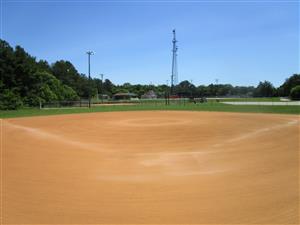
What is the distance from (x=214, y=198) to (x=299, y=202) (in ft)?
5.20

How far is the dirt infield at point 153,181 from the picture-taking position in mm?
5441

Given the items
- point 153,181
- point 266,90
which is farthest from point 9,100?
point 266,90

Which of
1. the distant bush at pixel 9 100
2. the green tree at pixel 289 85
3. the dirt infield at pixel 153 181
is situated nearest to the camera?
the dirt infield at pixel 153 181

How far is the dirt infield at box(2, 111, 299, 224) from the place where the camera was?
5441 mm

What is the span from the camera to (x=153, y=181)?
24.7 ft

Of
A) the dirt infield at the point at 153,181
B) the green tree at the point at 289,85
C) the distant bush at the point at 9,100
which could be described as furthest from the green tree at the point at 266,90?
the dirt infield at the point at 153,181

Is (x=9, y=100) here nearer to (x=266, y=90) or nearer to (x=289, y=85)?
(x=289, y=85)

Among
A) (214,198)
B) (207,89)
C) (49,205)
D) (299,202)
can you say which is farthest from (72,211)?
(207,89)

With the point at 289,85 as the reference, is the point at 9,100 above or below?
below

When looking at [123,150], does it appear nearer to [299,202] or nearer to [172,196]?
[172,196]

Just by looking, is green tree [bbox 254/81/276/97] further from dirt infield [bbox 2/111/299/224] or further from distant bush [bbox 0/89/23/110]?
dirt infield [bbox 2/111/299/224]

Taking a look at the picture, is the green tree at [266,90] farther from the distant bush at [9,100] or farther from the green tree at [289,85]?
the distant bush at [9,100]

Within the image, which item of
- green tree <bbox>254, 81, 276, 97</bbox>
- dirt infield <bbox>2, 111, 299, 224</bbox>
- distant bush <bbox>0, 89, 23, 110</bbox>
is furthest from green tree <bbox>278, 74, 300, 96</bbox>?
dirt infield <bbox>2, 111, 299, 224</bbox>

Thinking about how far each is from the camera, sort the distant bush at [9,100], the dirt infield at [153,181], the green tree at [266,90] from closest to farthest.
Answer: the dirt infield at [153,181] → the distant bush at [9,100] → the green tree at [266,90]
